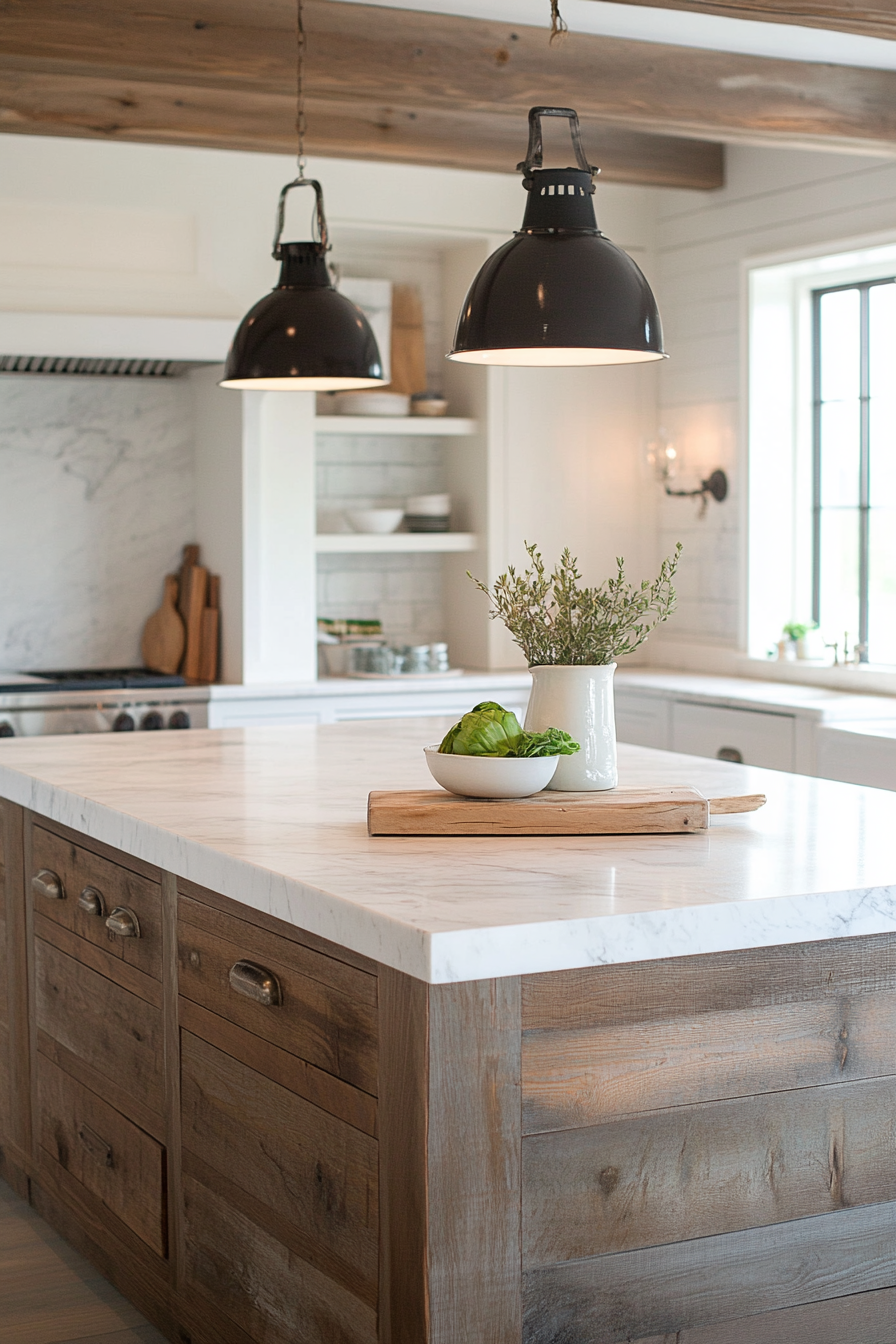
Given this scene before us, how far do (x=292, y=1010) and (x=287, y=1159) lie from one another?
21 cm

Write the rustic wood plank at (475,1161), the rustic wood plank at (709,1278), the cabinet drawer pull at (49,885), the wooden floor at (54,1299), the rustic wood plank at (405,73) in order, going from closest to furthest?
the rustic wood plank at (475,1161) < the rustic wood plank at (709,1278) < the wooden floor at (54,1299) < the cabinet drawer pull at (49,885) < the rustic wood plank at (405,73)

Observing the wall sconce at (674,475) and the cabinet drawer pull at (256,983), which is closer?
the cabinet drawer pull at (256,983)

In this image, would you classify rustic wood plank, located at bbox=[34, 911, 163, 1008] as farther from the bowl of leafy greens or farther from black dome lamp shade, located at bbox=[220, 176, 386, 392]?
black dome lamp shade, located at bbox=[220, 176, 386, 392]

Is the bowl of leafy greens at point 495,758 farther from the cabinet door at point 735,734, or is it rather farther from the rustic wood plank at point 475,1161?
the cabinet door at point 735,734

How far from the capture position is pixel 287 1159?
6.85ft

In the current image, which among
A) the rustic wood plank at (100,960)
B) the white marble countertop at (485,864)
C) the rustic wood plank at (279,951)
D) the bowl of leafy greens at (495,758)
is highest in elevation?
the bowl of leafy greens at (495,758)

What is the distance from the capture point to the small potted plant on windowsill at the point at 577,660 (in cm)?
249

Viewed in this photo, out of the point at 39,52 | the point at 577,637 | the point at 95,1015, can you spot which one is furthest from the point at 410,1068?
the point at 39,52

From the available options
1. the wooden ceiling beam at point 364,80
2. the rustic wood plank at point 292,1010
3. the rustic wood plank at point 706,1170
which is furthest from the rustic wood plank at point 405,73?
the rustic wood plank at point 706,1170

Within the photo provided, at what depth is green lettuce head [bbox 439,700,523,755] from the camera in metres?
2.34

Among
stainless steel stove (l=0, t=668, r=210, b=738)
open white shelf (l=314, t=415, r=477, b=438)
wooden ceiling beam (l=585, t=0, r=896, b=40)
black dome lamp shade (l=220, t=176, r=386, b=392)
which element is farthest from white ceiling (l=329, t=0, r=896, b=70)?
stainless steel stove (l=0, t=668, r=210, b=738)

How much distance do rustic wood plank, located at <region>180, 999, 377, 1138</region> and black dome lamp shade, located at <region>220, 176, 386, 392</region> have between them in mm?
1268

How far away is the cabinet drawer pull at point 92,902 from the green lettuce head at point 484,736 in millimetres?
778

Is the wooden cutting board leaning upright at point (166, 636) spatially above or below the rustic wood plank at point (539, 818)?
above
